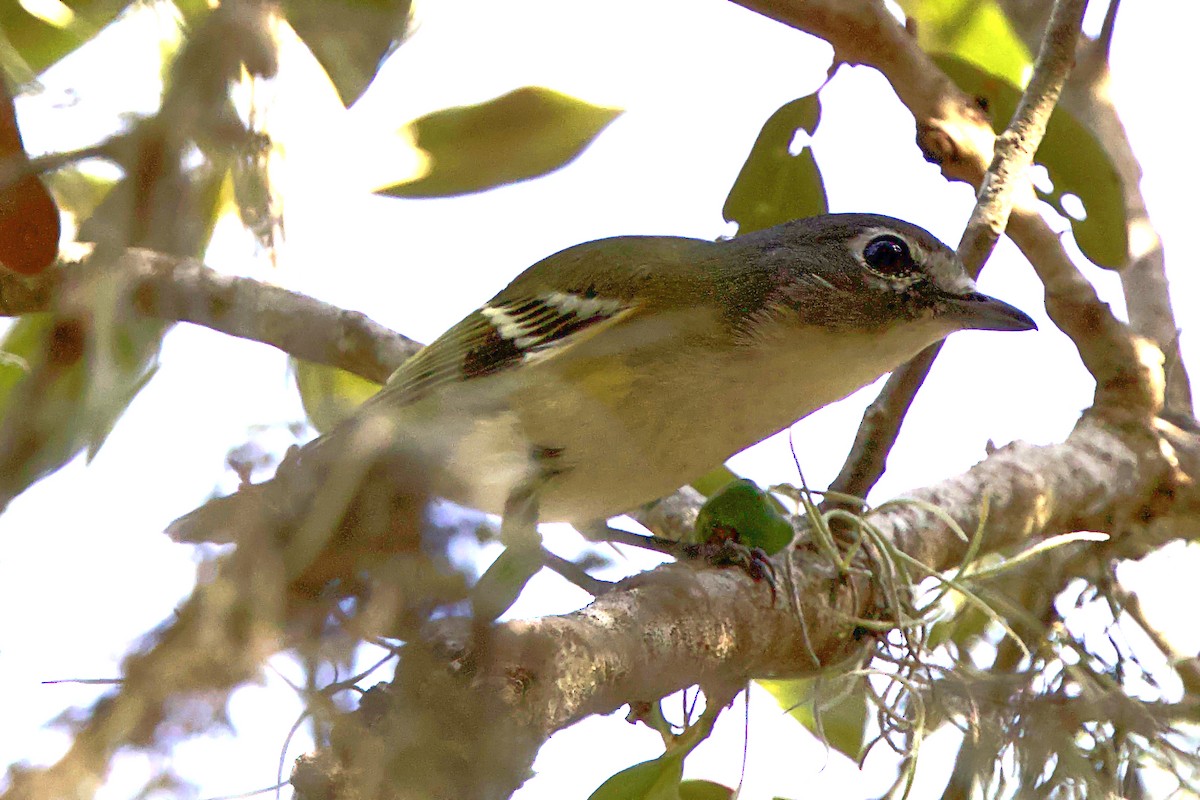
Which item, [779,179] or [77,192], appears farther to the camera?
[779,179]

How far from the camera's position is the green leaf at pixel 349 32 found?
2.53ft

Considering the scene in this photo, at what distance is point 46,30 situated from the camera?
3.75 feet

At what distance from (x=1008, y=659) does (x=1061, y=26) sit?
1307 mm

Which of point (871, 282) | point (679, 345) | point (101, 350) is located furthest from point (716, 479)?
point (101, 350)

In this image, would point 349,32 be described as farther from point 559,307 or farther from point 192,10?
point 559,307

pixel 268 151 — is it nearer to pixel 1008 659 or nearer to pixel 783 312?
pixel 783 312

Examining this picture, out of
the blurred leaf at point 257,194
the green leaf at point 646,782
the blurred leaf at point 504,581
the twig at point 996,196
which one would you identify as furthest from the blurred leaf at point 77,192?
the twig at point 996,196

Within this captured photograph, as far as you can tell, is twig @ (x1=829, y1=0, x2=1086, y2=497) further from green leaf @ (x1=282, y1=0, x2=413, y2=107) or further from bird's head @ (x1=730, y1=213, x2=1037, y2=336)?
green leaf @ (x1=282, y1=0, x2=413, y2=107)

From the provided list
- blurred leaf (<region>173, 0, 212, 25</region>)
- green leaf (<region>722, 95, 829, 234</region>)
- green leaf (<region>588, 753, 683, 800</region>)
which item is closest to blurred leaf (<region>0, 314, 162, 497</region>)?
blurred leaf (<region>173, 0, 212, 25</region>)

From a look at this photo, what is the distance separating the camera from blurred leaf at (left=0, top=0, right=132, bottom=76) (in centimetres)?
79

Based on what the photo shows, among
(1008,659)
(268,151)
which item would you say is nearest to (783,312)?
(1008,659)

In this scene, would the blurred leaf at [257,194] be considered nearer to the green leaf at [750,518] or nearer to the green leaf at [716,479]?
the green leaf at [750,518]

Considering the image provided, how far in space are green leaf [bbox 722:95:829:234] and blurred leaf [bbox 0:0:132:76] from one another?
1773mm

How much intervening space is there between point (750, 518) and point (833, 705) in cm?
35
